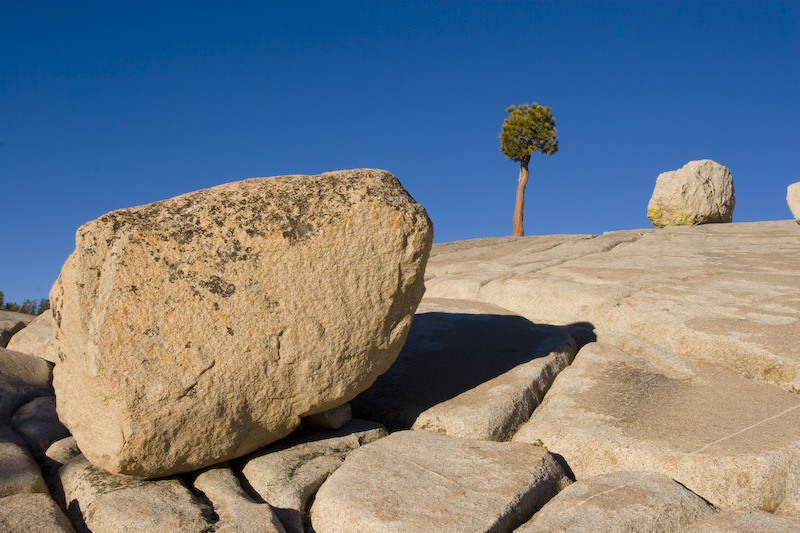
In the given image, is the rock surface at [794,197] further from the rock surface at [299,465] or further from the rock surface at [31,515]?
the rock surface at [31,515]

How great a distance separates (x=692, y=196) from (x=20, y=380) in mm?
16594

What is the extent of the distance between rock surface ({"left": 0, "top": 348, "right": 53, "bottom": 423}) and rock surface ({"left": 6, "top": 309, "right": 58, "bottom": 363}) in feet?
2.35

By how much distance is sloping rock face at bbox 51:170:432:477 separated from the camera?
12.8 feet

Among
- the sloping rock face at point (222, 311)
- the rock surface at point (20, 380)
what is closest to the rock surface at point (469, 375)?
the sloping rock face at point (222, 311)

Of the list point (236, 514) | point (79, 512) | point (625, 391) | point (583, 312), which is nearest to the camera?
point (236, 514)

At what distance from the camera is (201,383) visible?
155 inches

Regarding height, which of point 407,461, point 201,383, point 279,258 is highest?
point 279,258

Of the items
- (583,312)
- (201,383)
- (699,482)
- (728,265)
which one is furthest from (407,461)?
(728,265)

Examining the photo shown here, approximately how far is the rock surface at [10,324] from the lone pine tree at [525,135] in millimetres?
18658

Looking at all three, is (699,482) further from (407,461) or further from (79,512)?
(79,512)

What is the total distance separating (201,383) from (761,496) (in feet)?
11.0

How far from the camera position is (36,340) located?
728 cm

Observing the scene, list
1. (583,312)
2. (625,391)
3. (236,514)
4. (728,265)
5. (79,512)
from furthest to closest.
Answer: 1. (728,265)
2. (583,312)
3. (625,391)
4. (79,512)
5. (236,514)

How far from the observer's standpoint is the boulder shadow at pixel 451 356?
5.23 metres
